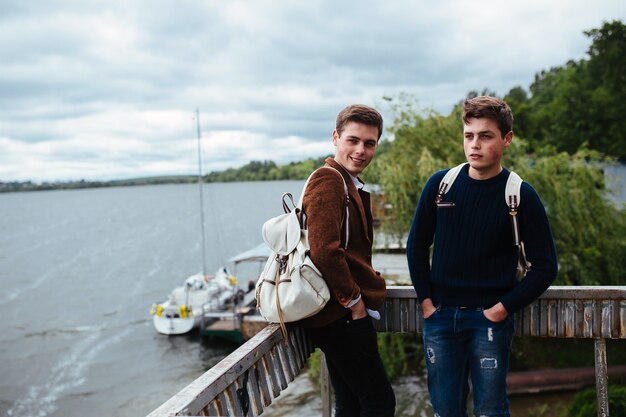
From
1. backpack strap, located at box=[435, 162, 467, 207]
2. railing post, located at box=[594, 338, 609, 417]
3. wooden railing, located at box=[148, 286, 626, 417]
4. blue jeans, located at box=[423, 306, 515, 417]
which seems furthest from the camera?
railing post, located at box=[594, 338, 609, 417]

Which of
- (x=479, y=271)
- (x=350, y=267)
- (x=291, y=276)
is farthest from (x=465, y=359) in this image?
(x=291, y=276)

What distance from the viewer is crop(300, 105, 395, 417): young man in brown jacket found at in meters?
2.67

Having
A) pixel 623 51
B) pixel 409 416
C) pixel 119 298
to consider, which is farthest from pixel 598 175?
pixel 623 51

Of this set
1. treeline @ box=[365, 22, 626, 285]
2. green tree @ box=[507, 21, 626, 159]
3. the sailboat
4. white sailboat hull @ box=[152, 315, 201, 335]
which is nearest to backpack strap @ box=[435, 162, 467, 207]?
treeline @ box=[365, 22, 626, 285]

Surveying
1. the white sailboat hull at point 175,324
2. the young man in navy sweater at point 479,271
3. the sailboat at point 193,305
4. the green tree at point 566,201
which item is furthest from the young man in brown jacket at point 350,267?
the white sailboat hull at point 175,324

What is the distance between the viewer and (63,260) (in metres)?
50.5

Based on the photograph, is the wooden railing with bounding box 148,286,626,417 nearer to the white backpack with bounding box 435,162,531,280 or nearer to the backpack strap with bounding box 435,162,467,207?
the white backpack with bounding box 435,162,531,280

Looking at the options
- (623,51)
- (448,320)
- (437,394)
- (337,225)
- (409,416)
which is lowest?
(409,416)

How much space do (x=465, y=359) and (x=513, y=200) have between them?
91 centimetres

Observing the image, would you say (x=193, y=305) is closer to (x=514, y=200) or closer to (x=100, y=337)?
(x=100, y=337)

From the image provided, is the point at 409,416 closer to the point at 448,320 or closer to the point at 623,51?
the point at 448,320

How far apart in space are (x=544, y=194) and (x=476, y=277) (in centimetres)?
1021

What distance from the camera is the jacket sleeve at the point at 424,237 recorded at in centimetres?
313

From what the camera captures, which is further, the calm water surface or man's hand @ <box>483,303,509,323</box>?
the calm water surface
